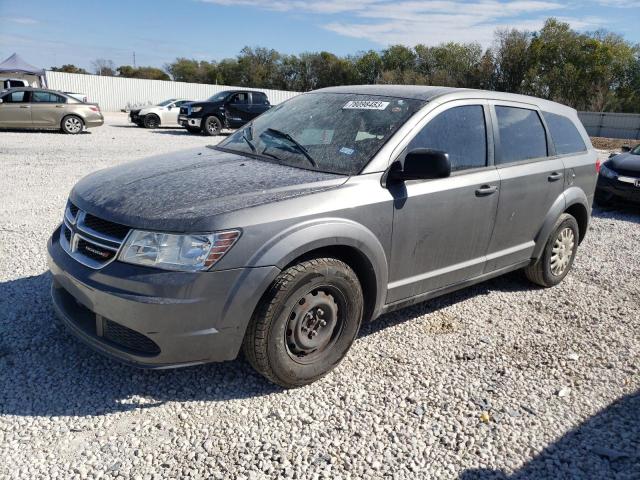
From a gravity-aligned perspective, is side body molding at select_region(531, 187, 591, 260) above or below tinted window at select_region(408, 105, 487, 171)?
below

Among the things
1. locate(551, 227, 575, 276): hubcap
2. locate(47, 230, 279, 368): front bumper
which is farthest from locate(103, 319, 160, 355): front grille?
locate(551, 227, 575, 276): hubcap

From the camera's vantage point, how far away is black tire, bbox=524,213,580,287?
4762mm

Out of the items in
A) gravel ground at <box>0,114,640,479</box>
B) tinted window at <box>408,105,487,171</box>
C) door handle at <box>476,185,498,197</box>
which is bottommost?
gravel ground at <box>0,114,640,479</box>

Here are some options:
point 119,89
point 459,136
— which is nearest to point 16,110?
point 459,136

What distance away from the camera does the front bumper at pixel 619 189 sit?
8641 millimetres

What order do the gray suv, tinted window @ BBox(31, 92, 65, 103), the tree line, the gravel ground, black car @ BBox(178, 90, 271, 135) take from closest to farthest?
the gravel ground → the gray suv → tinted window @ BBox(31, 92, 65, 103) → black car @ BBox(178, 90, 271, 135) → the tree line

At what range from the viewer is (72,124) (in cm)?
1725

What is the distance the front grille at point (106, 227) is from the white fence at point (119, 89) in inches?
1430

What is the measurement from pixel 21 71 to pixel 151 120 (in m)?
16.5

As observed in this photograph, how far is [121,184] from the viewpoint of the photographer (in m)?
3.15

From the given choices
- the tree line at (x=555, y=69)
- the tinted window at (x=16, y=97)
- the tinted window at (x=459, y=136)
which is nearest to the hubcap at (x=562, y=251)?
the tinted window at (x=459, y=136)

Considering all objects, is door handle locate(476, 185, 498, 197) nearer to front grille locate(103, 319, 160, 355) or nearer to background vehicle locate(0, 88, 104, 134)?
front grille locate(103, 319, 160, 355)

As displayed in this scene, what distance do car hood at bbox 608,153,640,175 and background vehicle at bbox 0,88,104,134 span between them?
15.7 meters

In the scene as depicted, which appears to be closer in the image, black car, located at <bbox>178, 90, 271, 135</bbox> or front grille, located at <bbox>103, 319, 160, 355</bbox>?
front grille, located at <bbox>103, 319, 160, 355</bbox>
